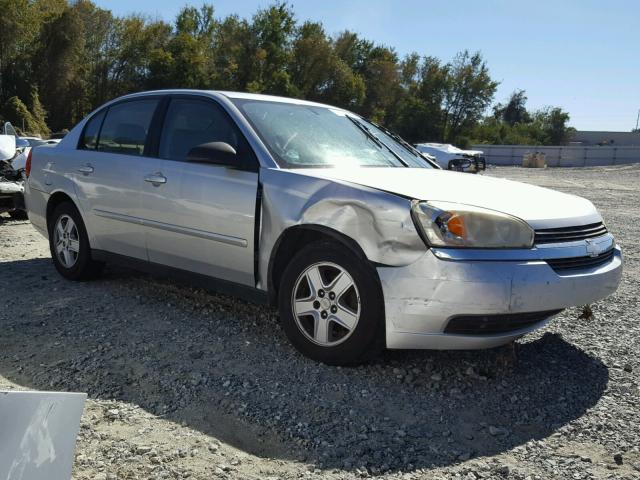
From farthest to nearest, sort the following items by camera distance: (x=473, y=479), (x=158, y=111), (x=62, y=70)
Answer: (x=62, y=70) < (x=158, y=111) < (x=473, y=479)

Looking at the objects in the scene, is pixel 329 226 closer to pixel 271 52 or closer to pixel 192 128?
pixel 192 128

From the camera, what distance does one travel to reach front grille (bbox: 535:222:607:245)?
11.1 ft

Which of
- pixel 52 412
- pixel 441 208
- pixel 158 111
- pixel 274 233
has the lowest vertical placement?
pixel 52 412

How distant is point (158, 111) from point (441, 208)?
2619 millimetres

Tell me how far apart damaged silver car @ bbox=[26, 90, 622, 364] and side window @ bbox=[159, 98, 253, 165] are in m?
0.01

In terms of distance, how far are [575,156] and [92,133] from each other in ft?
180

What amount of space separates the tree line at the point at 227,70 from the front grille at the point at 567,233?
136 ft

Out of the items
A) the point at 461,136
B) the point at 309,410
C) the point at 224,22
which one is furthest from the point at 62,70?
the point at 309,410

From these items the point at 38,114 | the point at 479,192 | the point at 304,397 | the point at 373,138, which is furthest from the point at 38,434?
the point at 38,114

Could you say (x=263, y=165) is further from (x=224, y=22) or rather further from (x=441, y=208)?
(x=224, y=22)

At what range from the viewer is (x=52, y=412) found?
7.05 feet

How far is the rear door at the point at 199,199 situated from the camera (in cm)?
407

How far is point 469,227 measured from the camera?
3.26m

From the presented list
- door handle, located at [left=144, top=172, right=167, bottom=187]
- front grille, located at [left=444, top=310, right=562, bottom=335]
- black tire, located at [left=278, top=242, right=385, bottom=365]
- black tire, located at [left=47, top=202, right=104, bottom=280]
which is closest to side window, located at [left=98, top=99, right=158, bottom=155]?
door handle, located at [left=144, top=172, right=167, bottom=187]
